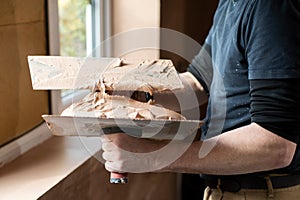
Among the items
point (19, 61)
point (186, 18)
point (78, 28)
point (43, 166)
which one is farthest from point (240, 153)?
point (186, 18)

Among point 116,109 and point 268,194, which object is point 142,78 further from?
point 268,194

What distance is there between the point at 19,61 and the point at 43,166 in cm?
31

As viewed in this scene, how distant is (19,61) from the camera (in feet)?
4.77

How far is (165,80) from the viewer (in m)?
1.05

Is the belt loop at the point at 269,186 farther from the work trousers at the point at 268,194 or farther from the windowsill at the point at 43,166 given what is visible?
the windowsill at the point at 43,166

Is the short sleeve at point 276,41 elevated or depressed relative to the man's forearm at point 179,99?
elevated

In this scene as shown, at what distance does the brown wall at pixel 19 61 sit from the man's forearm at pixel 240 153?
57cm

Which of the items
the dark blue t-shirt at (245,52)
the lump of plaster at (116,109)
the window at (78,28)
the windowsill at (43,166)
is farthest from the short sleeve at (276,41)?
the window at (78,28)

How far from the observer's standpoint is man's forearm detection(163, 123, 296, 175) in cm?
106

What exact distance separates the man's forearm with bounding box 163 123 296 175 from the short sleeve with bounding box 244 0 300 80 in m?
0.13

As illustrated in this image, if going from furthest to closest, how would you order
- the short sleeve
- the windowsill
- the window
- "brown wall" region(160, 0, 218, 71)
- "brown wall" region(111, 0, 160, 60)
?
1. "brown wall" region(160, 0, 218, 71)
2. "brown wall" region(111, 0, 160, 60)
3. the window
4. the windowsill
5. the short sleeve

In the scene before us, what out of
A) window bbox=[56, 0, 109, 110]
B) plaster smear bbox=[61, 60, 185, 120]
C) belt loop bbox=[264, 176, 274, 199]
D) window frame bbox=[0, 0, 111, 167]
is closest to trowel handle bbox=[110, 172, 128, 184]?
plaster smear bbox=[61, 60, 185, 120]

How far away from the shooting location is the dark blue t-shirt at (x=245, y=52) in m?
1.04

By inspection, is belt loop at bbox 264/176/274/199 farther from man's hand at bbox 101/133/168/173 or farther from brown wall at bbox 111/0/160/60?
brown wall at bbox 111/0/160/60
